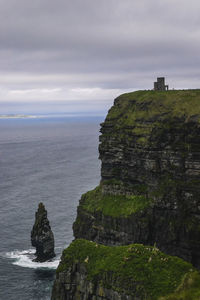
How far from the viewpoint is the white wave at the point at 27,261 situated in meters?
91.1

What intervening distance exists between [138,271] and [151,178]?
124 ft

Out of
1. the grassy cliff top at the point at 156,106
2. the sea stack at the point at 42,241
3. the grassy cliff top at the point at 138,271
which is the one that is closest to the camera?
the grassy cliff top at the point at 138,271

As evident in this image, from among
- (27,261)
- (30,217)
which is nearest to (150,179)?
(27,261)

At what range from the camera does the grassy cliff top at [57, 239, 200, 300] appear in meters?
44.8

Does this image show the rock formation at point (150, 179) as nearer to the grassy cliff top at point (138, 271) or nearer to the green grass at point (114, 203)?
the green grass at point (114, 203)

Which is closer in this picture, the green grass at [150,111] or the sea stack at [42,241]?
the green grass at [150,111]

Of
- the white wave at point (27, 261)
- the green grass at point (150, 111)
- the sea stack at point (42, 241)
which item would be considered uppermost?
the green grass at point (150, 111)

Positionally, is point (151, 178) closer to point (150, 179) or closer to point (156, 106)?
point (150, 179)

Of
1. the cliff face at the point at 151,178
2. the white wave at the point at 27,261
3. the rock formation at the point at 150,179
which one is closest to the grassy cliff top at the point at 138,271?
the cliff face at the point at 151,178

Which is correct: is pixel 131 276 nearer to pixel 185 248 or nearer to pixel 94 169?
pixel 185 248

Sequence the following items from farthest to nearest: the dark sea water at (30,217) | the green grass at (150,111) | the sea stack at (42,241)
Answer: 1. the sea stack at (42,241)
2. the green grass at (150,111)
3. the dark sea water at (30,217)

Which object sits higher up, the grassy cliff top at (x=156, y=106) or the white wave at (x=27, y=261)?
the grassy cliff top at (x=156, y=106)

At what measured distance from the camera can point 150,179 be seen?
85875mm

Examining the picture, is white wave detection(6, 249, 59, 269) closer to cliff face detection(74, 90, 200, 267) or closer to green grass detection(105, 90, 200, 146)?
cliff face detection(74, 90, 200, 267)
